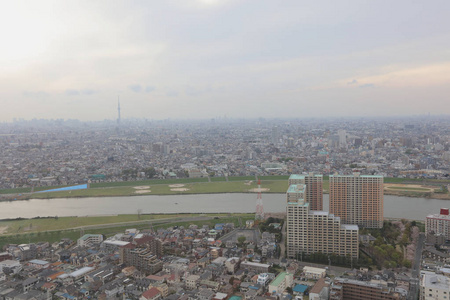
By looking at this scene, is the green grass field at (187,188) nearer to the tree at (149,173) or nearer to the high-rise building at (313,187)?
the tree at (149,173)

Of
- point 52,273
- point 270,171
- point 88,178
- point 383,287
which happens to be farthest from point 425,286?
point 88,178

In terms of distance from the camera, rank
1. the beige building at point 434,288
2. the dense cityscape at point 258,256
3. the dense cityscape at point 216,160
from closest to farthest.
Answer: the beige building at point 434,288
the dense cityscape at point 258,256
the dense cityscape at point 216,160

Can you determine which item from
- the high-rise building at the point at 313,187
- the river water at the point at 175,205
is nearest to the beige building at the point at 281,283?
the high-rise building at the point at 313,187

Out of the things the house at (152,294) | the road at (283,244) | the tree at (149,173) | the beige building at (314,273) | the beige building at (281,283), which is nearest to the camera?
the house at (152,294)

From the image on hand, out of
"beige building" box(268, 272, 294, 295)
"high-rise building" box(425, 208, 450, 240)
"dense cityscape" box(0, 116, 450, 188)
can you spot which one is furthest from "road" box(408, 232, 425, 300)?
"dense cityscape" box(0, 116, 450, 188)

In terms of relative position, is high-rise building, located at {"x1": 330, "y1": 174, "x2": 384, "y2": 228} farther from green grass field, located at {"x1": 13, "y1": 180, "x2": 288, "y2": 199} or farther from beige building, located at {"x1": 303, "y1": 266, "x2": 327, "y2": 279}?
green grass field, located at {"x1": 13, "y1": 180, "x2": 288, "y2": 199}

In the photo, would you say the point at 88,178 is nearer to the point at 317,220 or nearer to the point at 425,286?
the point at 317,220

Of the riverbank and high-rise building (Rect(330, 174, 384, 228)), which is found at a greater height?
high-rise building (Rect(330, 174, 384, 228))
